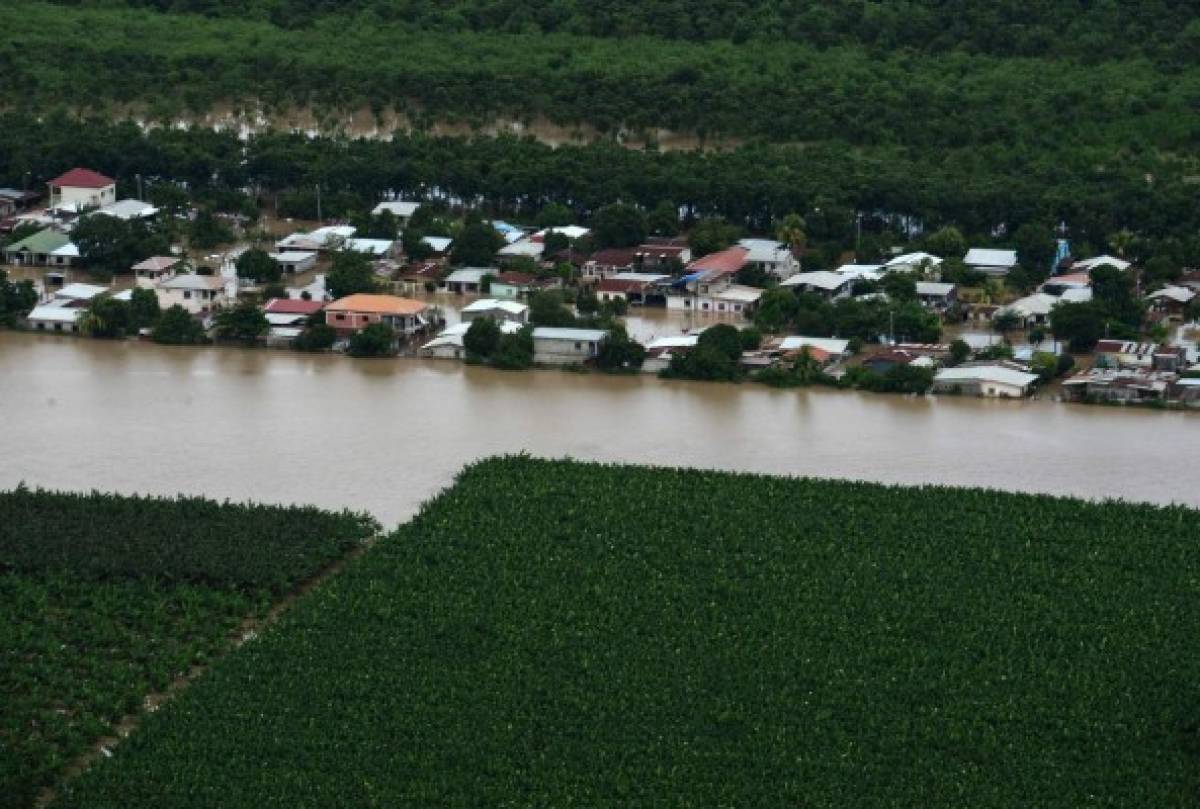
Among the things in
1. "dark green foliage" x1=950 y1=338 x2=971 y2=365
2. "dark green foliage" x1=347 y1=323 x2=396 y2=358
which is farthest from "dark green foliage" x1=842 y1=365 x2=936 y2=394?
"dark green foliage" x1=347 y1=323 x2=396 y2=358

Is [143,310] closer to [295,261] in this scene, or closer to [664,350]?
[295,261]

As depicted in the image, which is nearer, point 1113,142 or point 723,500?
point 723,500

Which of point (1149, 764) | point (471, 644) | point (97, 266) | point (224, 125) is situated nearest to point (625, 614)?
point (471, 644)

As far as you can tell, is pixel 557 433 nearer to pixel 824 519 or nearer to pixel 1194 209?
pixel 824 519

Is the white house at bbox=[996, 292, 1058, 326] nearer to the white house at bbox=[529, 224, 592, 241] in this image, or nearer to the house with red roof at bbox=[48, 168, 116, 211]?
the white house at bbox=[529, 224, 592, 241]

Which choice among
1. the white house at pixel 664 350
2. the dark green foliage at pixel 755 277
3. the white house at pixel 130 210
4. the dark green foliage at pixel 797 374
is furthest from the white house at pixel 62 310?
the dark green foliage at pixel 797 374

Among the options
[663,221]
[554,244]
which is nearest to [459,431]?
[554,244]
